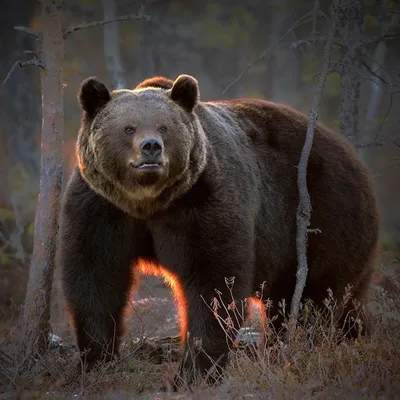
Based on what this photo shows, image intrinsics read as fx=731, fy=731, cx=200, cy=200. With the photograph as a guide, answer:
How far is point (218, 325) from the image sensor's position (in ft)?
18.5

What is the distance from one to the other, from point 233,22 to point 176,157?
14374mm

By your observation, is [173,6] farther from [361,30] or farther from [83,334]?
[83,334]

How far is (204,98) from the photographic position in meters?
22.2

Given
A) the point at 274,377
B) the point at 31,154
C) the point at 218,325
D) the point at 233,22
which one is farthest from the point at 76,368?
the point at 233,22

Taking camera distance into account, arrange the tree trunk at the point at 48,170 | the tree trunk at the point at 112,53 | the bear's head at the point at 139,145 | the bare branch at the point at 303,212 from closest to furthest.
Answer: the bear's head at the point at 139,145, the bare branch at the point at 303,212, the tree trunk at the point at 48,170, the tree trunk at the point at 112,53

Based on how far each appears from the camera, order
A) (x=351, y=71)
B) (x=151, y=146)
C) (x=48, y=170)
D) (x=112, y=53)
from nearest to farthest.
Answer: (x=151, y=146), (x=48, y=170), (x=351, y=71), (x=112, y=53)

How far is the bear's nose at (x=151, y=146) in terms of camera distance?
5.02 meters

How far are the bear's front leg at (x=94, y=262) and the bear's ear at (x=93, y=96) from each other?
0.58 meters

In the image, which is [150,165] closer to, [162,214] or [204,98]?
[162,214]

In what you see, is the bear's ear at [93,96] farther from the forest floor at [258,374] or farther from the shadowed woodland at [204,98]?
the forest floor at [258,374]

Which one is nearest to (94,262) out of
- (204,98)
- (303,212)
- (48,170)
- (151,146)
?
(151,146)

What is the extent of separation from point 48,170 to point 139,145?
1930mm

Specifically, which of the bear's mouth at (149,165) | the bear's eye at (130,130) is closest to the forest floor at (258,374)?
the bear's mouth at (149,165)

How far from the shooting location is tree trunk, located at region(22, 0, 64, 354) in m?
6.71
